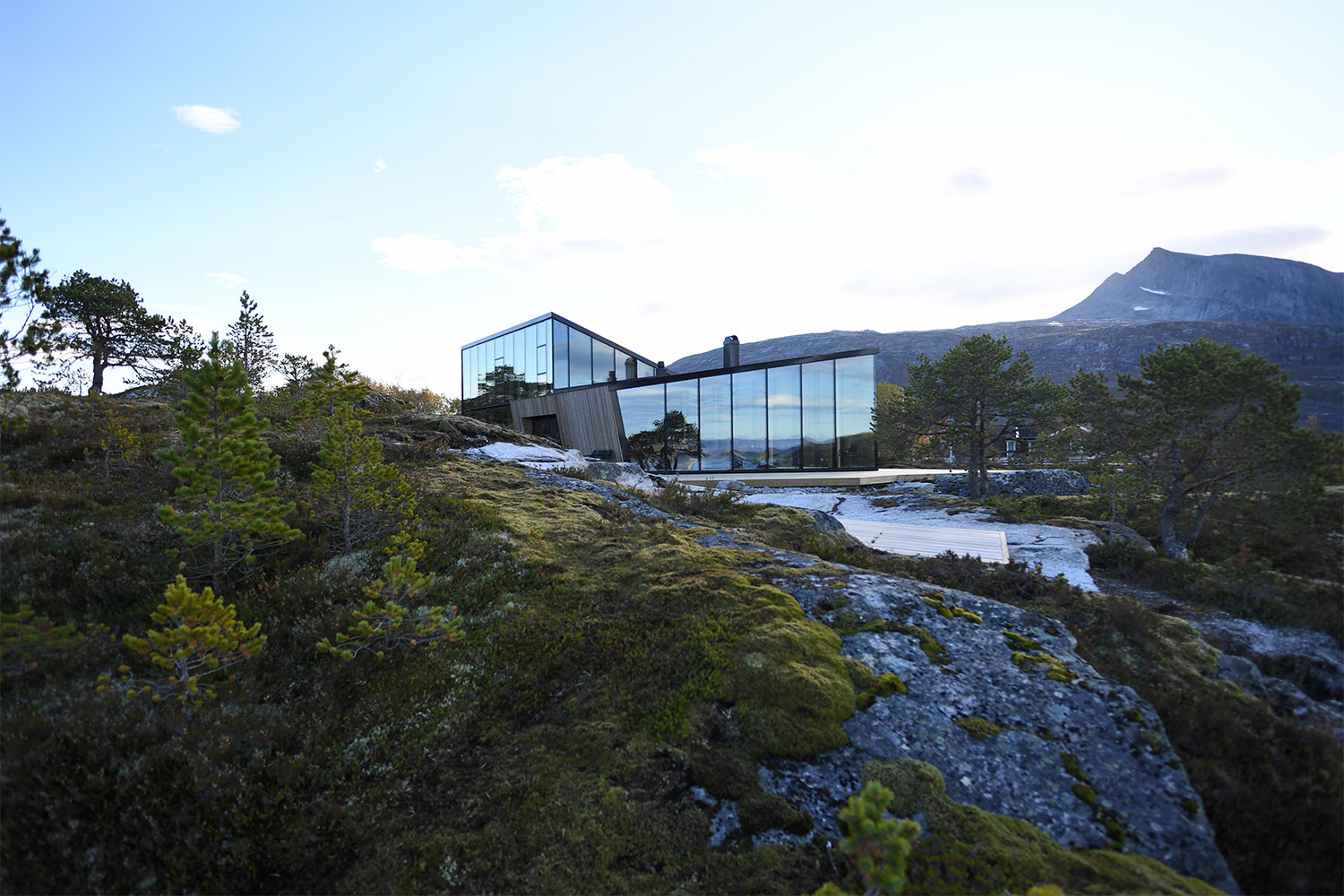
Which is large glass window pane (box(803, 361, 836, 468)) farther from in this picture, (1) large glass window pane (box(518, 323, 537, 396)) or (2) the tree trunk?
(1) large glass window pane (box(518, 323, 537, 396))

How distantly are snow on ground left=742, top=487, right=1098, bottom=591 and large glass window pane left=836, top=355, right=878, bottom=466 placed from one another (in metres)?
2.76

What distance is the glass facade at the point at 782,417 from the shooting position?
24.1m

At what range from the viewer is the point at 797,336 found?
7495 inches

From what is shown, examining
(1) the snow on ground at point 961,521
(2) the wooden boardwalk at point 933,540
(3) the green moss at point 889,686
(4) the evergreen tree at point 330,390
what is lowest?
(1) the snow on ground at point 961,521

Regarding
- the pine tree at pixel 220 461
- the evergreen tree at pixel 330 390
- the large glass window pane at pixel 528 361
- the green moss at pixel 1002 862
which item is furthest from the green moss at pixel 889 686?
the large glass window pane at pixel 528 361

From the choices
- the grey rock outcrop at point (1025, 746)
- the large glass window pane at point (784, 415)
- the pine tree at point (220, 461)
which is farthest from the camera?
the large glass window pane at point (784, 415)

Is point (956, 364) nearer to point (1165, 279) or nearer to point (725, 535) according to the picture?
point (725, 535)

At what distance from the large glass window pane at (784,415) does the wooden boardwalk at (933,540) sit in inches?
462

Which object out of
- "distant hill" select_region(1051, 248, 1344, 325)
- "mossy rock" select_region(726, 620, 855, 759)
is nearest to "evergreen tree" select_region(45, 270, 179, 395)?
"mossy rock" select_region(726, 620, 855, 759)

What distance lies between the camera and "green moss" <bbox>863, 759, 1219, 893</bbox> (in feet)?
9.52

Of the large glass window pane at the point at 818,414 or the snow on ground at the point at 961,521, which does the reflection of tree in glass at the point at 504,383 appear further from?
the snow on ground at the point at 961,521

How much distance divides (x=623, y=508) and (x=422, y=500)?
12.9ft

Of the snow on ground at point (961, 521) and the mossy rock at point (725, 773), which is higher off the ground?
the mossy rock at point (725, 773)

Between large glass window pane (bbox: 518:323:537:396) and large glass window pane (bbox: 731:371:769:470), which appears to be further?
large glass window pane (bbox: 518:323:537:396)
